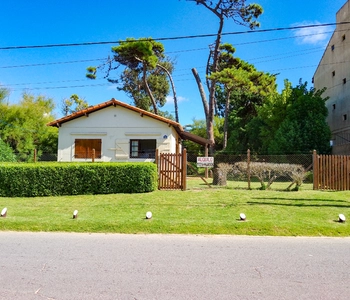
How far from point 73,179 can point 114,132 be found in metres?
7.57

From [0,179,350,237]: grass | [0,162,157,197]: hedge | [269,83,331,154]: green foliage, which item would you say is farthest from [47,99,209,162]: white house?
[269,83,331,154]: green foliage

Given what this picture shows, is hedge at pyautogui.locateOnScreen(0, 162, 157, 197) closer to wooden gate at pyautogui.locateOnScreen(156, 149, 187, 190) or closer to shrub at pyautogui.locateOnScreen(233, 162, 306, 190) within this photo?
wooden gate at pyautogui.locateOnScreen(156, 149, 187, 190)

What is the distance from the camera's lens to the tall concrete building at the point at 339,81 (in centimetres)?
2442

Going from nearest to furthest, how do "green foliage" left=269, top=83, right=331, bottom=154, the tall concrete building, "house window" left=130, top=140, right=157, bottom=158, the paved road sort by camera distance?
the paved road → "house window" left=130, top=140, right=157, bottom=158 → "green foliage" left=269, top=83, right=331, bottom=154 → the tall concrete building

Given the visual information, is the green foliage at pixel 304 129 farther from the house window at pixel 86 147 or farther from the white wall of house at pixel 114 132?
the house window at pixel 86 147

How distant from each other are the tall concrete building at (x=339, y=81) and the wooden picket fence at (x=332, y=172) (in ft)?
38.8

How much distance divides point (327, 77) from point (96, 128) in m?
22.3

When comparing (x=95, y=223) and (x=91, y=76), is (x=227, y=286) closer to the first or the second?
(x=95, y=223)

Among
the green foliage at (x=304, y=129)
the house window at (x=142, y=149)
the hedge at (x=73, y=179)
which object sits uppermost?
the green foliage at (x=304, y=129)

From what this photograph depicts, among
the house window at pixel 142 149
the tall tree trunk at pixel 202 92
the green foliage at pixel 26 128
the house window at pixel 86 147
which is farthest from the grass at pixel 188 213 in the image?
the green foliage at pixel 26 128

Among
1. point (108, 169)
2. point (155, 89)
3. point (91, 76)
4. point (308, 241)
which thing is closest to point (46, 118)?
point (91, 76)

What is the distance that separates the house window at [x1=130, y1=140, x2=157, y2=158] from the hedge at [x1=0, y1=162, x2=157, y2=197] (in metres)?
6.92

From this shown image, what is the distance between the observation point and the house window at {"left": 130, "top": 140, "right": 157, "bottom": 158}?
18656 millimetres

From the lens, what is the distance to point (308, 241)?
6180 millimetres
